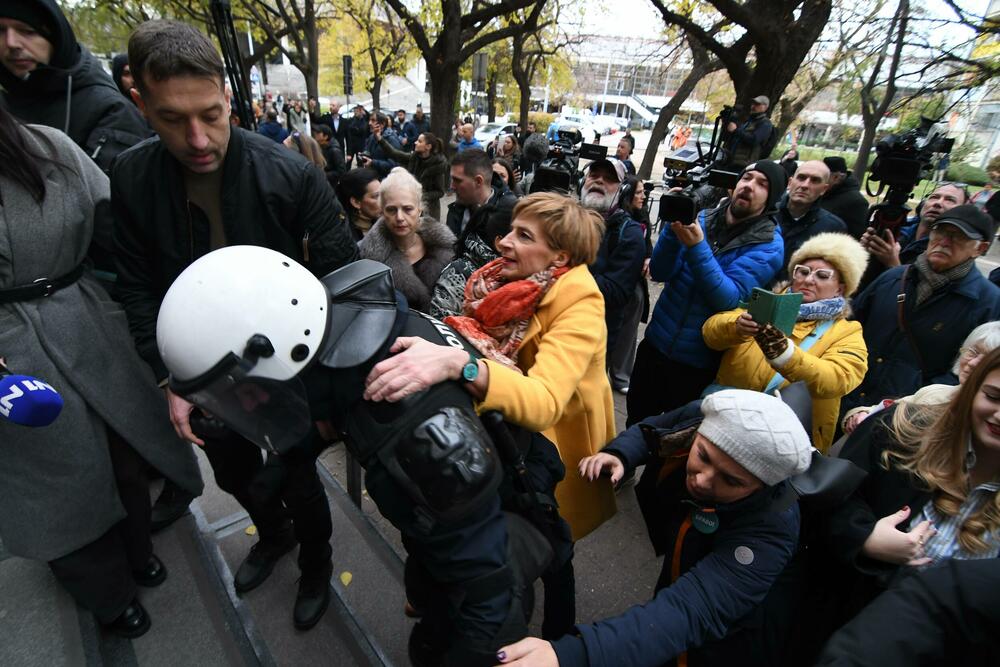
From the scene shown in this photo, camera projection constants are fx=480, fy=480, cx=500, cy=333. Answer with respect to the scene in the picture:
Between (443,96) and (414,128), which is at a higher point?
(443,96)

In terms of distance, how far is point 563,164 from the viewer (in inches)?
188

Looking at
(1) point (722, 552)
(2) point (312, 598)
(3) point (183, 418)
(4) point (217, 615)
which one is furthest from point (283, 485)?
(1) point (722, 552)

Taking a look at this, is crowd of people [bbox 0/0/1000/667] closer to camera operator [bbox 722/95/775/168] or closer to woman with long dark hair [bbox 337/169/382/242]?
woman with long dark hair [bbox 337/169/382/242]

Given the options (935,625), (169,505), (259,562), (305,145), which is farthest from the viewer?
(305,145)

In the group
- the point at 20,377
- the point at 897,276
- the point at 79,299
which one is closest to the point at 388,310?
the point at 20,377

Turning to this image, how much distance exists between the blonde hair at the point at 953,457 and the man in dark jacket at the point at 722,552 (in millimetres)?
402

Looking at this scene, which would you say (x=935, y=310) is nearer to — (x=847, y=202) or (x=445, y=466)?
(x=847, y=202)

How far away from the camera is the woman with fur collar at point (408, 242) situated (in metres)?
2.74

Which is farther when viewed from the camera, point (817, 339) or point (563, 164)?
point (563, 164)

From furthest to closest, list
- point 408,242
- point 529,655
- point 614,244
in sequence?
point 614,244, point 408,242, point 529,655

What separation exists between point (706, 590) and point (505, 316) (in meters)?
1.01

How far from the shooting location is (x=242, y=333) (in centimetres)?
110

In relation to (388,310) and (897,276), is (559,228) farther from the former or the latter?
(897,276)

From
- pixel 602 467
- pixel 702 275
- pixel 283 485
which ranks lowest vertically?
pixel 283 485
